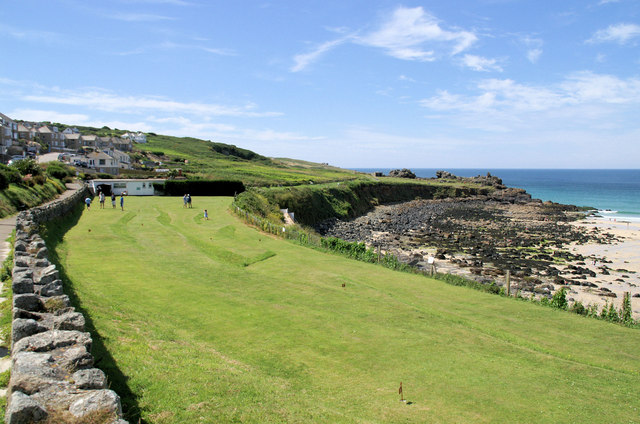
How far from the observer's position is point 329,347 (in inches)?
585

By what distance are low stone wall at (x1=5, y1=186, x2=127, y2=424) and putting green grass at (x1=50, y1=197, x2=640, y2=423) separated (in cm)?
148

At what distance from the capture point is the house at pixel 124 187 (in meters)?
67.9

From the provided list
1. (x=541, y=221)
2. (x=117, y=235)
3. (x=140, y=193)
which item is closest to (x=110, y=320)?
(x=117, y=235)

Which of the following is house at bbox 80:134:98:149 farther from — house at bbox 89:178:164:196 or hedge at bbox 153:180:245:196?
hedge at bbox 153:180:245:196

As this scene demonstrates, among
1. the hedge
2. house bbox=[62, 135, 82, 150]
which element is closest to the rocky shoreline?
the hedge

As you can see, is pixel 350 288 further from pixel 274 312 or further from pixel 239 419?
pixel 239 419

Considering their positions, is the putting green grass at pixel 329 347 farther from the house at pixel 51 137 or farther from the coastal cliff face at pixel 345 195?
the house at pixel 51 137

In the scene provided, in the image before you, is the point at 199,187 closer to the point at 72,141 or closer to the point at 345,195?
the point at 345,195

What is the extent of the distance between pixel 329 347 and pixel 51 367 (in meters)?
9.07

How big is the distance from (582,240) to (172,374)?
68.9m

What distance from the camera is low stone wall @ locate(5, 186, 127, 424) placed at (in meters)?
6.41

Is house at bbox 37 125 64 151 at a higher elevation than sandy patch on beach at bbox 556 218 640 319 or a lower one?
higher

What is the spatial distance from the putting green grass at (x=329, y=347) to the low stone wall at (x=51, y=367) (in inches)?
58.5

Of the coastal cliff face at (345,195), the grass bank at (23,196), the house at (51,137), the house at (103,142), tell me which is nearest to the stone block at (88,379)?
the grass bank at (23,196)
